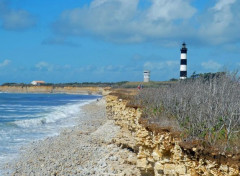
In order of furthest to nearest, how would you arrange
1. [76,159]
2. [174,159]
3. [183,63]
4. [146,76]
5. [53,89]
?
[53,89], [146,76], [183,63], [76,159], [174,159]

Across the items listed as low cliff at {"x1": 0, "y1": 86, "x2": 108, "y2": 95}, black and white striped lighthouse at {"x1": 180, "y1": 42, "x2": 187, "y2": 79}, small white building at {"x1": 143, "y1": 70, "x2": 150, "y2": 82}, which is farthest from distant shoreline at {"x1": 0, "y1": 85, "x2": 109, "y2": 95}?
black and white striped lighthouse at {"x1": 180, "y1": 42, "x2": 187, "y2": 79}

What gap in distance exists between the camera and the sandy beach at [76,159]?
536 inches

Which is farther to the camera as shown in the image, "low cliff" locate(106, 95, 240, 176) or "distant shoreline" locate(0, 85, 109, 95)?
"distant shoreline" locate(0, 85, 109, 95)

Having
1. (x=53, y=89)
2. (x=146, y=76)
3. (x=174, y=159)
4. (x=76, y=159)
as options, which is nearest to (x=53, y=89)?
(x=53, y=89)

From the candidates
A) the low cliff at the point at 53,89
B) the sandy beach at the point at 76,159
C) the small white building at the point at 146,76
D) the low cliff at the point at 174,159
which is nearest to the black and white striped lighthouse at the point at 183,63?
the sandy beach at the point at 76,159

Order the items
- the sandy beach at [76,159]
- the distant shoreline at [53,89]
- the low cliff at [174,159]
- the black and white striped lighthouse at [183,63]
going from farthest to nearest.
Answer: the distant shoreline at [53,89], the black and white striped lighthouse at [183,63], the sandy beach at [76,159], the low cliff at [174,159]

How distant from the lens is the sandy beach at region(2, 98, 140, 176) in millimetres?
13609

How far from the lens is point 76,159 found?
15.7m

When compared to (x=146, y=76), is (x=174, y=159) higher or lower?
lower

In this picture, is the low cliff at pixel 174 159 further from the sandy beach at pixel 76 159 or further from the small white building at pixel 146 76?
the small white building at pixel 146 76

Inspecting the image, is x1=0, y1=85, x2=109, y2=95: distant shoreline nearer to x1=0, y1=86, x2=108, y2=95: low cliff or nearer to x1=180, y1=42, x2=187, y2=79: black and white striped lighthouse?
x1=0, y1=86, x2=108, y2=95: low cliff

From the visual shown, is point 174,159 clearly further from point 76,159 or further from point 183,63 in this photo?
point 183,63

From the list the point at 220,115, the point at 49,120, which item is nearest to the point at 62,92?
the point at 49,120

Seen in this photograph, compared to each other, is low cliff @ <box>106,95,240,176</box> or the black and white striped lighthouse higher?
the black and white striped lighthouse
